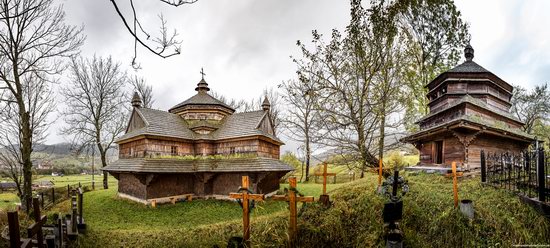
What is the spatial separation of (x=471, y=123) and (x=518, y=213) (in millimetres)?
6680

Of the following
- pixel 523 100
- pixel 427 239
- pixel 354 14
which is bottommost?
pixel 427 239

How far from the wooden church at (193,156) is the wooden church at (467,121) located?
9.77 meters

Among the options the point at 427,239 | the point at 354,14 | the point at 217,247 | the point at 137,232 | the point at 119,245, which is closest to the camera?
the point at 427,239

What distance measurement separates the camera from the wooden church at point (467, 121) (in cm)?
1346

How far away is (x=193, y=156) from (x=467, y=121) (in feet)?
55.1

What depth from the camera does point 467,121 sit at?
12602 millimetres

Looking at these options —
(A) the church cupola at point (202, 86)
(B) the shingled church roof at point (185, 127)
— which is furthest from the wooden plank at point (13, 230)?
(A) the church cupola at point (202, 86)

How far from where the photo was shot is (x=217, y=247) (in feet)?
28.2

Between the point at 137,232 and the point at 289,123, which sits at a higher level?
the point at 289,123

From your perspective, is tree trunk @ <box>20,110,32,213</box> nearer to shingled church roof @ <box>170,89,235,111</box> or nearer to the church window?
the church window

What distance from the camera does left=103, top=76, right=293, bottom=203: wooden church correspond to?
17359 millimetres

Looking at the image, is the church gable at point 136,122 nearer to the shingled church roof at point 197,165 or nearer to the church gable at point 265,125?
the shingled church roof at point 197,165

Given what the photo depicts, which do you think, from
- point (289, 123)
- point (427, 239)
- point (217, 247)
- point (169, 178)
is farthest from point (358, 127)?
point (289, 123)

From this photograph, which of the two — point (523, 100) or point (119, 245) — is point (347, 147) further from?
point (523, 100)
